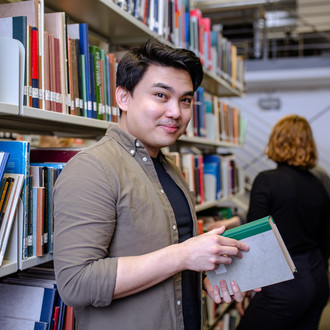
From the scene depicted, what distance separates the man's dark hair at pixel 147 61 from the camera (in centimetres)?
113

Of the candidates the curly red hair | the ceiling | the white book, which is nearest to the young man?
the white book

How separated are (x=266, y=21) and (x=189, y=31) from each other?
5304 millimetres

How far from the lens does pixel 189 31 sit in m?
2.52

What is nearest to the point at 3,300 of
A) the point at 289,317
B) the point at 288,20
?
the point at 289,317

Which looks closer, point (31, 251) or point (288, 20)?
point (31, 251)

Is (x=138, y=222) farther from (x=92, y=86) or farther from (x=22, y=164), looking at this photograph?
(x=92, y=86)

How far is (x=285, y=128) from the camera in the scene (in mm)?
2305

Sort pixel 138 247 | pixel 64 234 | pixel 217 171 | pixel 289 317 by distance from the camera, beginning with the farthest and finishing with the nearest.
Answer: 1. pixel 217 171
2. pixel 289 317
3. pixel 138 247
4. pixel 64 234

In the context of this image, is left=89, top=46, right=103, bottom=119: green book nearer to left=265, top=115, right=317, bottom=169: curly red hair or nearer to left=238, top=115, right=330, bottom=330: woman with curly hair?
left=238, top=115, right=330, bottom=330: woman with curly hair

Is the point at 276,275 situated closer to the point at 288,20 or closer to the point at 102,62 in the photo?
the point at 102,62

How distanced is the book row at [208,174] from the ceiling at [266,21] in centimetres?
294

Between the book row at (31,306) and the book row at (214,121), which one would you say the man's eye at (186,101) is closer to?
the book row at (31,306)

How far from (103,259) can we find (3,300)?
0.48 m

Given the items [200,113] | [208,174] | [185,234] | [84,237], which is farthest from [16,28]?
[208,174]
